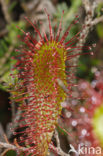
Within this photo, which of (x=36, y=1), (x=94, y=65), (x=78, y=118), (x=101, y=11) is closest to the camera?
(x=78, y=118)

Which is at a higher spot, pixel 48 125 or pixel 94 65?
pixel 94 65

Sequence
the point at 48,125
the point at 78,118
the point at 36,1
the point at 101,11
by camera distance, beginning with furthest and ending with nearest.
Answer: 1. the point at 36,1
2. the point at 101,11
3. the point at 78,118
4. the point at 48,125

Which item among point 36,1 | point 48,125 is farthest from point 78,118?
point 36,1

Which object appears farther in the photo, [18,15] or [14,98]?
[18,15]

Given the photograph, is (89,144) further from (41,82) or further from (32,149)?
(41,82)

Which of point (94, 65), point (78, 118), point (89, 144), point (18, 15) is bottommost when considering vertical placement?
point (89, 144)

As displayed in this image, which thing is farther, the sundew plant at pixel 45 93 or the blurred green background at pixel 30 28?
the blurred green background at pixel 30 28

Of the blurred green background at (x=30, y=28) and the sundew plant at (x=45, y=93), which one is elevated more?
the blurred green background at (x=30, y=28)

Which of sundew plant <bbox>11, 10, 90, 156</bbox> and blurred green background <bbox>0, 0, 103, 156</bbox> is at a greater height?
blurred green background <bbox>0, 0, 103, 156</bbox>

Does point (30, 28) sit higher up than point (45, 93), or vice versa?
point (30, 28)

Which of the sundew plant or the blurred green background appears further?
the blurred green background

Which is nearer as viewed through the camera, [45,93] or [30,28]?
[45,93]
